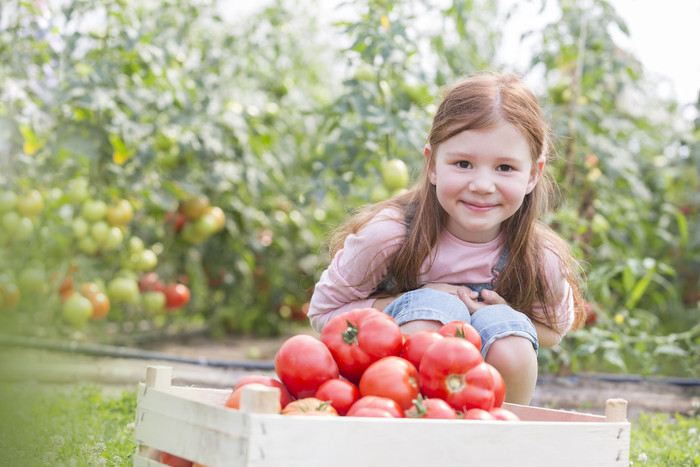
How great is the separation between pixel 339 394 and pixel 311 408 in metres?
0.11

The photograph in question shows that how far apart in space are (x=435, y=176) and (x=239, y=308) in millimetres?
2932

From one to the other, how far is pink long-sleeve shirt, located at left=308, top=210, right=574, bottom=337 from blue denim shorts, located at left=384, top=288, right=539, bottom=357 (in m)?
0.20

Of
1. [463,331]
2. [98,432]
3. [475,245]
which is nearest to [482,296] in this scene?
[475,245]

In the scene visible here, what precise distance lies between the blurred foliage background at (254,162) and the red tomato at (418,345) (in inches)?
44.2

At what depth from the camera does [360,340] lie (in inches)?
58.3

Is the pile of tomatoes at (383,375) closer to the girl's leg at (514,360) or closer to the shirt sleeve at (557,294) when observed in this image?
the girl's leg at (514,360)

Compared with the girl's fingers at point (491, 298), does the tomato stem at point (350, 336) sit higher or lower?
lower

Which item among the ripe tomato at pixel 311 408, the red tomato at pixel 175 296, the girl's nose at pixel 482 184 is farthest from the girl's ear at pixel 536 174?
the red tomato at pixel 175 296

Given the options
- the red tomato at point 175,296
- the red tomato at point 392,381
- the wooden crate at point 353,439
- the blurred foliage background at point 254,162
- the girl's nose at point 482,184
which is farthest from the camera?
the red tomato at point 175,296

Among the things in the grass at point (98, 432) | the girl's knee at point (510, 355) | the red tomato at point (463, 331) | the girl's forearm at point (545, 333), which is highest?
the girl's forearm at point (545, 333)

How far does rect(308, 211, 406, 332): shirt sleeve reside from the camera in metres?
2.02

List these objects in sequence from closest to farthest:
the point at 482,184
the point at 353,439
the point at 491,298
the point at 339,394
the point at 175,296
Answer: the point at 353,439
the point at 339,394
the point at 482,184
the point at 491,298
the point at 175,296

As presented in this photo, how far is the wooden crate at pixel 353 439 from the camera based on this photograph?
1.13 metres

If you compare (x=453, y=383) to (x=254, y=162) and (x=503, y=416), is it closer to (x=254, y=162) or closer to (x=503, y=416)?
(x=503, y=416)
